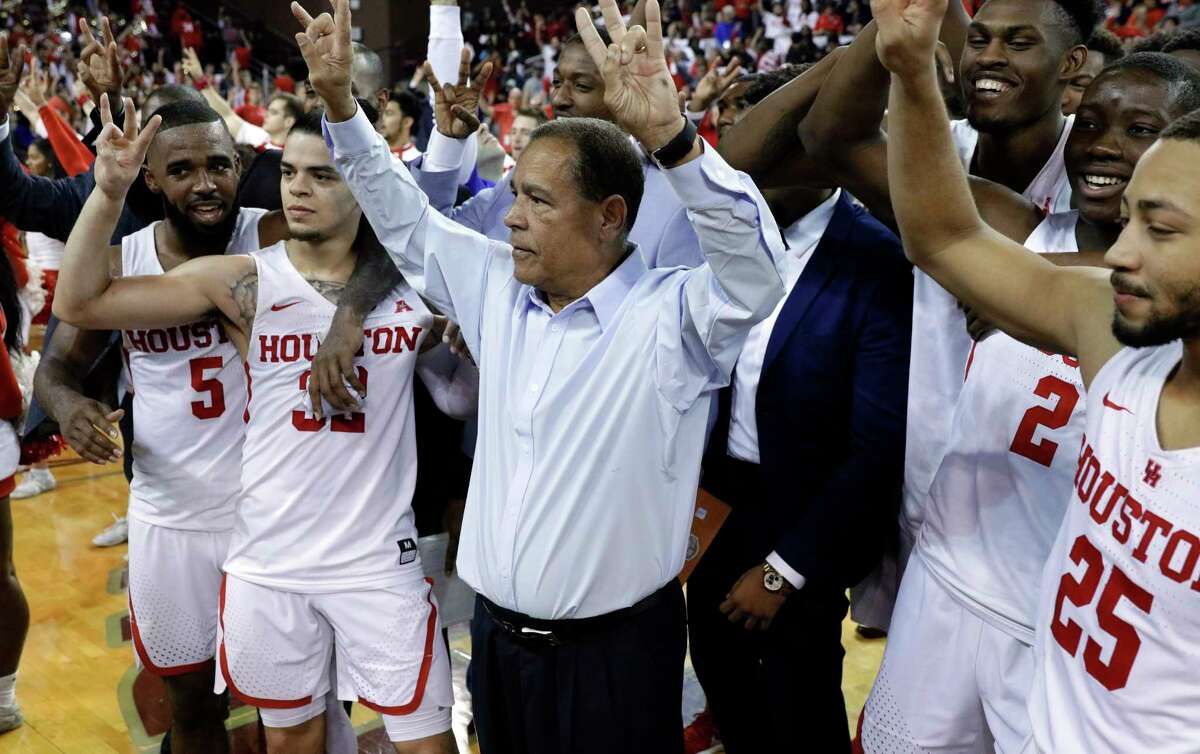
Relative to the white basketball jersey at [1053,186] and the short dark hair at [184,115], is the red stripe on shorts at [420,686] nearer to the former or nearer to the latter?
the short dark hair at [184,115]

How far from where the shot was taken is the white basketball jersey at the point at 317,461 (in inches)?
106

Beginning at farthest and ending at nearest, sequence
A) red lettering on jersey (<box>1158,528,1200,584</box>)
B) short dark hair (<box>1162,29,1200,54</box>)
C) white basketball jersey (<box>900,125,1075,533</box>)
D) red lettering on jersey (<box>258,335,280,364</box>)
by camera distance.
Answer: short dark hair (<box>1162,29,1200,54</box>) → red lettering on jersey (<box>258,335,280,364</box>) → white basketball jersey (<box>900,125,1075,533</box>) → red lettering on jersey (<box>1158,528,1200,584</box>)

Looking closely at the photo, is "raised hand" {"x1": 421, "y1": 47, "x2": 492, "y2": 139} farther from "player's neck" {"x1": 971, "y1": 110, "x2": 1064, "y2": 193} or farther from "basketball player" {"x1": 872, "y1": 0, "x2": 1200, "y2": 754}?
"basketball player" {"x1": 872, "y1": 0, "x2": 1200, "y2": 754}

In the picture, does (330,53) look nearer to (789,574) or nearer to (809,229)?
(809,229)

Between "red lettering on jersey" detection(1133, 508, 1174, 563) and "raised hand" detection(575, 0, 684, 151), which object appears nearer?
"red lettering on jersey" detection(1133, 508, 1174, 563)

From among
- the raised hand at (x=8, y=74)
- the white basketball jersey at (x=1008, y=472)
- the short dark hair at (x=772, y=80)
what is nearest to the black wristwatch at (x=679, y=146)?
the white basketball jersey at (x=1008, y=472)

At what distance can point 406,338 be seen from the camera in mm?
2801

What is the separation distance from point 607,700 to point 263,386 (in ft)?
4.16

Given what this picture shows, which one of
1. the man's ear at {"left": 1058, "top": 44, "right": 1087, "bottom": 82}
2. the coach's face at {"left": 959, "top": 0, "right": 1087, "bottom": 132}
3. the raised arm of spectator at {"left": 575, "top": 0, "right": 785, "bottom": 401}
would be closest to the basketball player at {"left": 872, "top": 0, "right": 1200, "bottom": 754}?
the raised arm of spectator at {"left": 575, "top": 0, "right": 785, "bottom": 401}

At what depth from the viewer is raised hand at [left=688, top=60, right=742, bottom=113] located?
3.60m

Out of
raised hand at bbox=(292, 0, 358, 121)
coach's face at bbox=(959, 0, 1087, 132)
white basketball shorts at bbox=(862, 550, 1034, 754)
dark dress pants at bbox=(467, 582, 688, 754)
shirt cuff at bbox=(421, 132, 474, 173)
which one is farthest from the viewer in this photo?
shirt cuff at bbox=(421, 132, 474, 173)

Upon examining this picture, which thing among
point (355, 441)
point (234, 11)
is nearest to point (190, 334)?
point (355, 441)

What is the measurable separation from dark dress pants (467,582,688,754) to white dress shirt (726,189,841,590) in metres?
0.53

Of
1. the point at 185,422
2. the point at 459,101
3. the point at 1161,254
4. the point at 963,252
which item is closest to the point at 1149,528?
the point at 1161,254
